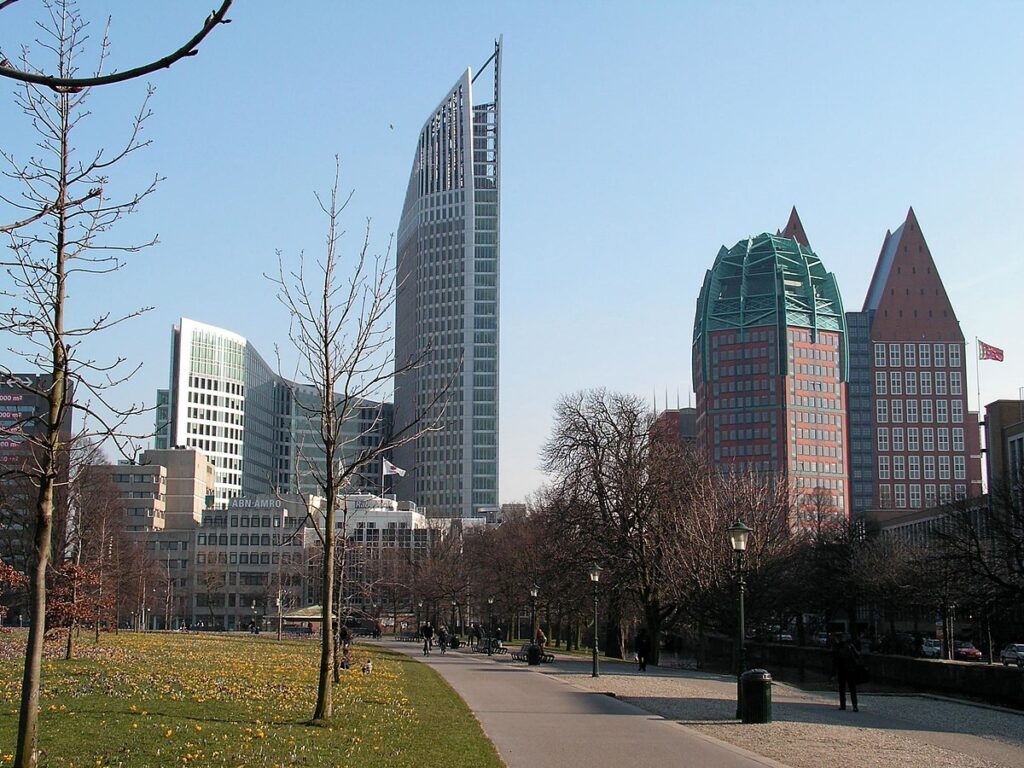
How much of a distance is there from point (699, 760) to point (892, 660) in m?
23.9

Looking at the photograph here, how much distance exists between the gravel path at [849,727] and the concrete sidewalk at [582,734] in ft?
2.35

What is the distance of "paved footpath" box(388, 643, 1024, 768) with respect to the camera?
55.3 feet

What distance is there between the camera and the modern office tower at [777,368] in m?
190

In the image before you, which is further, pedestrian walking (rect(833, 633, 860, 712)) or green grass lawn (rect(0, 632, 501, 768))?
pedestrian walking (rect(833, 633, 860, 712))

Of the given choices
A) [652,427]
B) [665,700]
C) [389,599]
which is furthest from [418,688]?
[389,599]

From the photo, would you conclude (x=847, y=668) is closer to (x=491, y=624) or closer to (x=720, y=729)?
(x=720, y=729)

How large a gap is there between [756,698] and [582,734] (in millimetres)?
4331

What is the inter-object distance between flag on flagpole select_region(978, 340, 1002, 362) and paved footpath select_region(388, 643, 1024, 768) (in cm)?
13854

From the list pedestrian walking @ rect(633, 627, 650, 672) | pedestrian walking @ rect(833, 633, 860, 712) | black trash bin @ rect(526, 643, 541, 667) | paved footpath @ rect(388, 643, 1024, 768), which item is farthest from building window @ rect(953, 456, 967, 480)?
pedestrian walking @ rect(833, 633, 860, 712)

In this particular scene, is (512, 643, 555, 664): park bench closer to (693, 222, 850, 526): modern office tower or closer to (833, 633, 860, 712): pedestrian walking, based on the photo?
(833, 633, 860, 712): pedestrian walking

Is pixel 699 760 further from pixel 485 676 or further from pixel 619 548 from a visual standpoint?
pixel 619 548

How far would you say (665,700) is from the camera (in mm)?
27547

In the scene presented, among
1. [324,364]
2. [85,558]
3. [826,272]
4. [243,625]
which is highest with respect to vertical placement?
[826,272]

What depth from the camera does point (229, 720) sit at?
1750 cm
